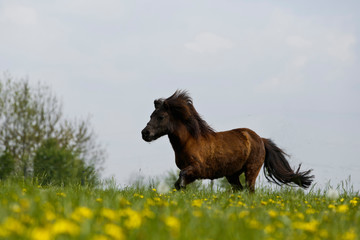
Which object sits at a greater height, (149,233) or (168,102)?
(168,102)

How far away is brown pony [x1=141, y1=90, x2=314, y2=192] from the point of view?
796 centimetres

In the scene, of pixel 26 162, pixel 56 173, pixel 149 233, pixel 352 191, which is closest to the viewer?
pixel 149 233

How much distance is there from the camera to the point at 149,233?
9.08 ft

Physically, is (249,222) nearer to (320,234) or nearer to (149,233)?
(320,234)

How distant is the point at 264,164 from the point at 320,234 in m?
6.70

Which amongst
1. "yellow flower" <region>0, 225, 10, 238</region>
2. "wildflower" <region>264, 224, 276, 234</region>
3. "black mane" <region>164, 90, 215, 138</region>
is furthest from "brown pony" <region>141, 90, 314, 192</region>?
"yellow flower" <region>0, 225, 10, 238</region>

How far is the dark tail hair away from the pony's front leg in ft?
7.96

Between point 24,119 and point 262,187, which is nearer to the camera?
point 262,187

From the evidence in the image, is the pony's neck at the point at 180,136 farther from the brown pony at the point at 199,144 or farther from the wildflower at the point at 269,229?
the wildflower at the point at 269,229

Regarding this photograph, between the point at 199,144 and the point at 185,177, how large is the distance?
2.30 feet

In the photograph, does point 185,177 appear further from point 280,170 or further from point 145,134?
point 280,170

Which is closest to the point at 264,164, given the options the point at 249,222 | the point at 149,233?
the point at 249,222

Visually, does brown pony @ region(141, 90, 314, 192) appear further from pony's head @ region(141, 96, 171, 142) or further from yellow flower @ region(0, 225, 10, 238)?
yellow flower @ region(0, 225, 10, 238)

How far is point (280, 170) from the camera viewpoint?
9625 millimetres
